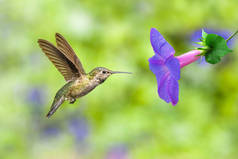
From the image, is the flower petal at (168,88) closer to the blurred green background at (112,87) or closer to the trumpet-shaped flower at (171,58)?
the trumpet-shaped flower at (171,58)

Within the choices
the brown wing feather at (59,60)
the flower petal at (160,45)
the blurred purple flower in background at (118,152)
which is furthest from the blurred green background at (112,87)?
the flower petal at (160,45)

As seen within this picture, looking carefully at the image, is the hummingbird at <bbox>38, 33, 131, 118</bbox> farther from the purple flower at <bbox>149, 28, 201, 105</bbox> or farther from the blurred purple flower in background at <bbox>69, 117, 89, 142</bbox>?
the blurred purple flower in background at <bbox>69, 117, 89, 142</bbox>

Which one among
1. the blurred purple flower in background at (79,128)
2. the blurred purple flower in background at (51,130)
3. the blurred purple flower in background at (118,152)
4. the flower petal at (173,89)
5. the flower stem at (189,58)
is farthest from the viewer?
the blurred purple flower in background at (51,130)

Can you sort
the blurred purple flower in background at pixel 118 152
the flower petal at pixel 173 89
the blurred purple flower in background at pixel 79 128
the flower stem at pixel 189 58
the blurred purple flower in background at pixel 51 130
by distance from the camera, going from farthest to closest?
1. the blurred purple flower in background at pixel 51 130
2. the blurred purple flower in background at pixel 79 128
3. the blurred purple flower in background at pixel 118 152
4. the flower stem at pixel 189 58
5. the flower petal at pixel 173 89

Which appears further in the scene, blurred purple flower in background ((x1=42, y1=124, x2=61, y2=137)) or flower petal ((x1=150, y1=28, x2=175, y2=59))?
blurred purple flower in background ((x1=42, y1=124, x2=61, y2=137))

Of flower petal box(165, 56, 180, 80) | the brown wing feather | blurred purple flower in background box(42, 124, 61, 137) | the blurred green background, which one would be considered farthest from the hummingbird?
blurred purple flower in background box(42, 124, 61, 137)

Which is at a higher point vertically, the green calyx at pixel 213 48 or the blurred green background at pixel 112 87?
the blurred green background at pixel 112 87
